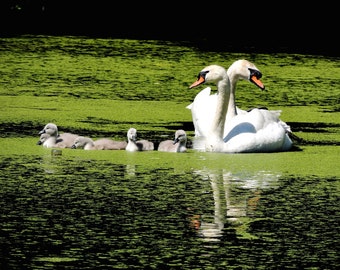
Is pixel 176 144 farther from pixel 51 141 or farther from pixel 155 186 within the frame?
pixel 155 186

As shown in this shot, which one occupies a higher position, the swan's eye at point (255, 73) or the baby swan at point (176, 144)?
the swan's eye at point (255, 73)

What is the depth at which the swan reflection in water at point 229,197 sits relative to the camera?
5.66 metres

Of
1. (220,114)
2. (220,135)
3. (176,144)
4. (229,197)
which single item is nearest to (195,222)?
(229,197)

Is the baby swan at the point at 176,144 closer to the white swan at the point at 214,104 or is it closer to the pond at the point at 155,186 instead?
the pond at the point at 155,186

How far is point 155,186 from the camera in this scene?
6.69 meters

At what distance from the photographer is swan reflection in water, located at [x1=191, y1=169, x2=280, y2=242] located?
5.66m

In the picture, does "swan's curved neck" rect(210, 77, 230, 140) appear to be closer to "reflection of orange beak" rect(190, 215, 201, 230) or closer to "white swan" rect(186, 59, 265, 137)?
"white swan" rect(186, 59, 265, 137)

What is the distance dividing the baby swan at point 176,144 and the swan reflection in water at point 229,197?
66cm

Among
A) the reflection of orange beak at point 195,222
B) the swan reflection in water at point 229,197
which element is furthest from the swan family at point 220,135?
the reflection of orange beak at point 195,222

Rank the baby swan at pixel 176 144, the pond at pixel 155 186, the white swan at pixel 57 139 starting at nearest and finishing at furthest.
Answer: the pond at pixel 155 186
the baby swan at pixel 176 144
the white swan at pixel 57 139

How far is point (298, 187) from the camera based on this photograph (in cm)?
681

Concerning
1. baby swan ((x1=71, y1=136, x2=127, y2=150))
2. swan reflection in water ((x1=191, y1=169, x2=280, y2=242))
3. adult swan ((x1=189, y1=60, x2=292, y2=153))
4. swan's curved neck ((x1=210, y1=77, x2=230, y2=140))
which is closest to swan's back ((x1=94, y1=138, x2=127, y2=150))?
baby swan ((x1=71, y1=136, x2=127, y2=150))

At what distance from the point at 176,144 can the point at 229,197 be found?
1610mm

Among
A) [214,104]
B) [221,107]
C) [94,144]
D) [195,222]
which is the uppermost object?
[214,104]
